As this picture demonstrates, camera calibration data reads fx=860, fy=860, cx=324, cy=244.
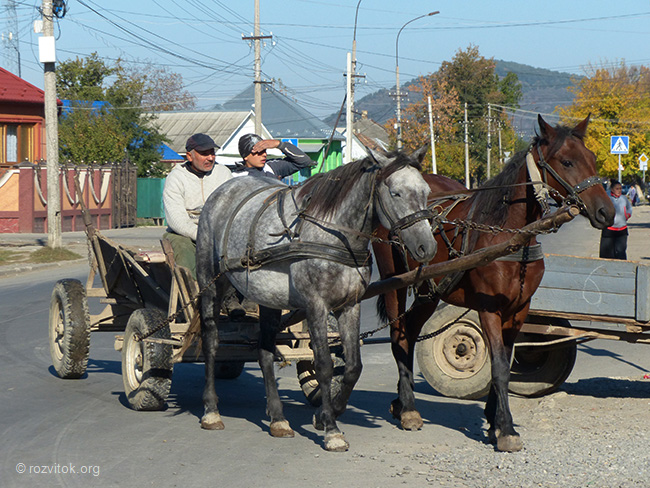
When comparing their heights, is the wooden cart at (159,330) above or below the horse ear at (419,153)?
below

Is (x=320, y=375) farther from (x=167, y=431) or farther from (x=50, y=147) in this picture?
(x=50, y=147)

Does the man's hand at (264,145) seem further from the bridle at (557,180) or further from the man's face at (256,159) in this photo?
the bridle at (557,180)

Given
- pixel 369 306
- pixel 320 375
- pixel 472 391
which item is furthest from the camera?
pixel 369 306

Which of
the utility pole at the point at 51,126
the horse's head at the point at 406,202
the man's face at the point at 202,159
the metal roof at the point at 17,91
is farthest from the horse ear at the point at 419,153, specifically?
the metal roof at the point at 17,91

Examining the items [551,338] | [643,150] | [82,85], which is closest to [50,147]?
[551,338]

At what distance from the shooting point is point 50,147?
71.7 ft

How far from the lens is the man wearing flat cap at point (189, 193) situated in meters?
7.75

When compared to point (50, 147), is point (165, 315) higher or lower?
lower

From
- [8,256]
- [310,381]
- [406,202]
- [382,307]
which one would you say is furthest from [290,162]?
[8,256]

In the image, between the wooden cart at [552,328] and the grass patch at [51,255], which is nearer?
the wooden cart at [552,328]

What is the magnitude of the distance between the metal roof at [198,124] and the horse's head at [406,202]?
48876 mm

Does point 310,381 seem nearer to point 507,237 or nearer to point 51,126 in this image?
point 507,237

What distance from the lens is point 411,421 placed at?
681 cm

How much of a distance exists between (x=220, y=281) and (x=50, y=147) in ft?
53.1
